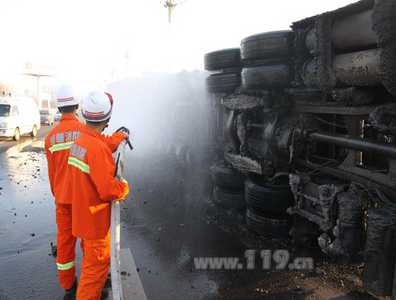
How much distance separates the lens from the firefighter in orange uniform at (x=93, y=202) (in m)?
2.24

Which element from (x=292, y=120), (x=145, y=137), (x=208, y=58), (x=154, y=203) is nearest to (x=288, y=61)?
(x=292, y=120)

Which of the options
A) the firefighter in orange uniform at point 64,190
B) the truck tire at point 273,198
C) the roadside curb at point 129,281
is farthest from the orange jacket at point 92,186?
the truck tire at point 273,198

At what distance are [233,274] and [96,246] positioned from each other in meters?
1.48

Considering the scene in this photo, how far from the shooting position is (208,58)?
483 cm

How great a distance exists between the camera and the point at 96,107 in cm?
245

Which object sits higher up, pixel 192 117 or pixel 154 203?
pixel 192 117

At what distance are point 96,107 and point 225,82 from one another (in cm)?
271

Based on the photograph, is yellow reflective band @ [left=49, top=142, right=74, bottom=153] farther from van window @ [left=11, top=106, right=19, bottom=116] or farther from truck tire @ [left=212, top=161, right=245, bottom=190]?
van window @ [left=11, top=106, right=19, bottom=116]

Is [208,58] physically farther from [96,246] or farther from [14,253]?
[14,253]

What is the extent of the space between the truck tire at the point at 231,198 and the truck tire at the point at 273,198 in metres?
0.81

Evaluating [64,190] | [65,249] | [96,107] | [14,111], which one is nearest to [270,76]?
[96,107]

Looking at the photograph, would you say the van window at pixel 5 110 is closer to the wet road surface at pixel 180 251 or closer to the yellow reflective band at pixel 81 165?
the wet road surface at pixel 180 251

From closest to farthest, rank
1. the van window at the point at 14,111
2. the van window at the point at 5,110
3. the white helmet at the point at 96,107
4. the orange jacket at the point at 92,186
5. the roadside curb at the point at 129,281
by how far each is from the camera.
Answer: the orange jacket at the point at 92,186 → the white helmet at the point at 96,107 → the roadside curb at the point at 129,281 → the van window at the point at 5,110 → the van window at the point at 14,111

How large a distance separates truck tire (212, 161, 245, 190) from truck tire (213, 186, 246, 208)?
8 centimetres
